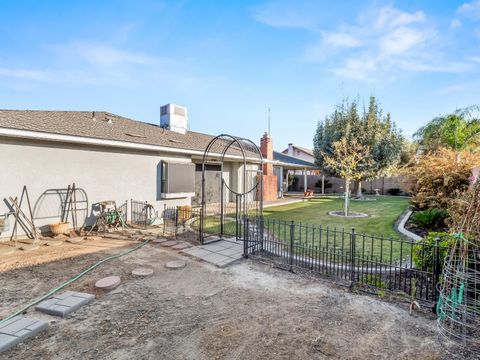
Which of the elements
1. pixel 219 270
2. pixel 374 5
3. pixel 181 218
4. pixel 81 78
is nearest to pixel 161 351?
pixel 219 270

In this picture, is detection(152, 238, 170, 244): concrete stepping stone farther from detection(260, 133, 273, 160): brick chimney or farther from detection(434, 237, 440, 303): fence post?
detection(260, 133, 273, 160): brick chimney

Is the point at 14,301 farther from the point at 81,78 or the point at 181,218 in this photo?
the point at 81,78

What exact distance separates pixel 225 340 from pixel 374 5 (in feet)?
28.8

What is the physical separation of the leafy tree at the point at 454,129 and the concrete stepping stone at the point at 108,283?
16.1 meters

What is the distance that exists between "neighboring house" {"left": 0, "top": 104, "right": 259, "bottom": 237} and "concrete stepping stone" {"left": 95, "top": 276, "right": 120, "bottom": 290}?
15.1 feet

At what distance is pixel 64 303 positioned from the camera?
12.1 feet

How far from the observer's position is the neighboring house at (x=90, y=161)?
23.0 feet

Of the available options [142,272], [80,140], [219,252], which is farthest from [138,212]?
[142,272]

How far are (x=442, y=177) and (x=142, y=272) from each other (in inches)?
377

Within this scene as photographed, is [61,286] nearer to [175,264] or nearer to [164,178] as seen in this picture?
[175,264]

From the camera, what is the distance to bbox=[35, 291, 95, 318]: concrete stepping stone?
3.49 m

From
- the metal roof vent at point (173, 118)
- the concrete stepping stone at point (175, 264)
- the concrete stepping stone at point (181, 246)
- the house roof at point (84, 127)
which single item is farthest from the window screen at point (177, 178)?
the concrete stepping stone at point (175, 264)

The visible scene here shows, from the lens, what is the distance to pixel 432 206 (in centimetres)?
880

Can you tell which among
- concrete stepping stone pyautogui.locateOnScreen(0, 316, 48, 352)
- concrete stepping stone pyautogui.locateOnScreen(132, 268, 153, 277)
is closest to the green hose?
concrete stepping stone pyautogui.locateOnScreen(0, 316, 48, 352)
